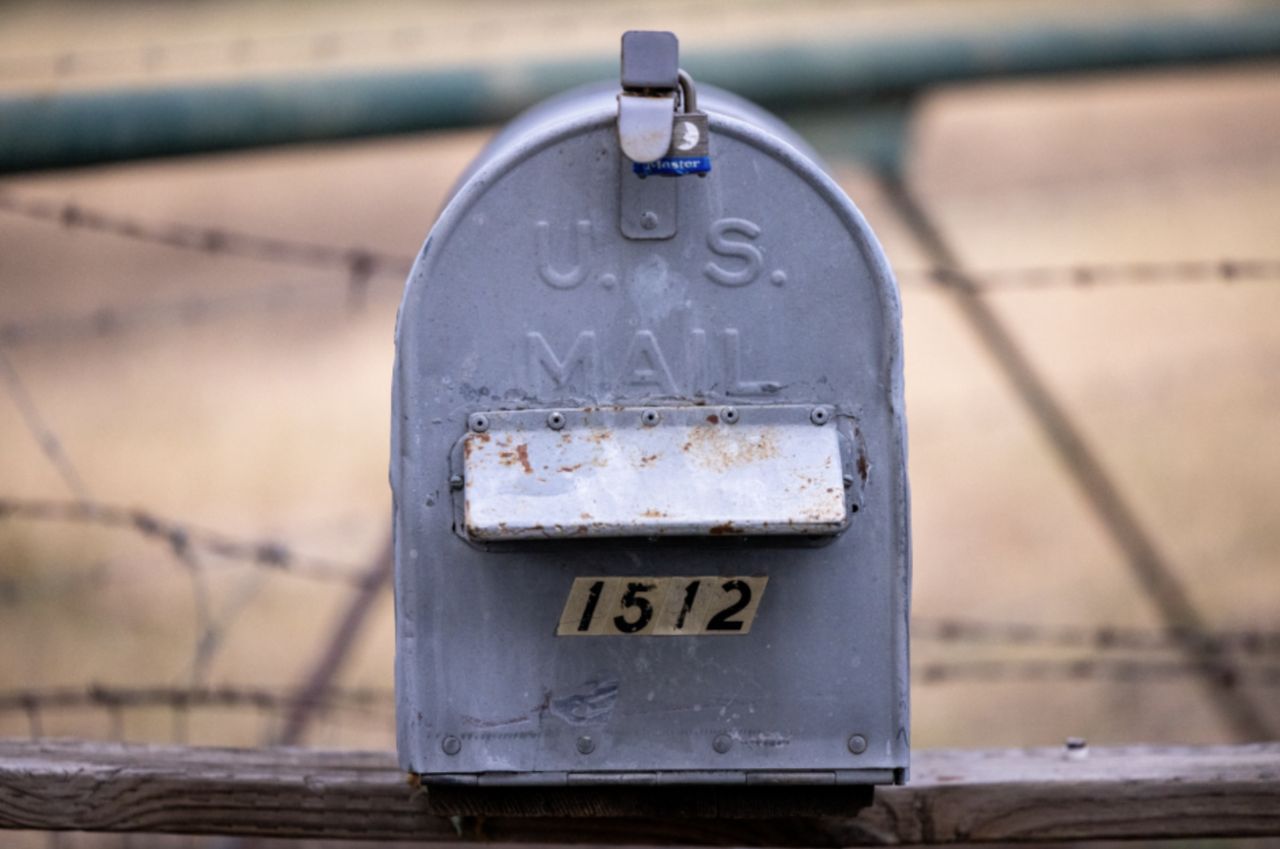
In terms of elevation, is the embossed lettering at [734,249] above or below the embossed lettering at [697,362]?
above

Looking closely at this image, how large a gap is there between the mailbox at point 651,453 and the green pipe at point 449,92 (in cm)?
252

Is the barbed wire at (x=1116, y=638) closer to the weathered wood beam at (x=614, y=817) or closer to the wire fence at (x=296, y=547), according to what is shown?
the wire fence at (x=296, y=547)

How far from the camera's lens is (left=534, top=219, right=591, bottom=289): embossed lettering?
1617 millimetres

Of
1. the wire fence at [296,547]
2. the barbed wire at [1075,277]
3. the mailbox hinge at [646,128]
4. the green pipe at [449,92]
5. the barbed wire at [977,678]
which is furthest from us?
the barbed wire at [1075,277]

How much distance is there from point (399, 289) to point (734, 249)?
6816 mm

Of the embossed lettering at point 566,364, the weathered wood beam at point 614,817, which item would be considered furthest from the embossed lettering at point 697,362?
the weathered wood beam at point 614,817

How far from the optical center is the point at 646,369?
5.33 ft

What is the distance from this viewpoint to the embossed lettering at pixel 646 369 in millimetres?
1623

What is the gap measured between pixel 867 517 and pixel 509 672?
1.41ft

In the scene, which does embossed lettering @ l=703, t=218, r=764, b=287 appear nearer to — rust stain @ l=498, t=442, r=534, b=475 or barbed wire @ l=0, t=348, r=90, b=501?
rust stain @ l=498, t=442, r=534, b=475

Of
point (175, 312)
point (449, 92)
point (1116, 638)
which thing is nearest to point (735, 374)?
point (1116, 638)

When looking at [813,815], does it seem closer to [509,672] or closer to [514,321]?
[509,672]

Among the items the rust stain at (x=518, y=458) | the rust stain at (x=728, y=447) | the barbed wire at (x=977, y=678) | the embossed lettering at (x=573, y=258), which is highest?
the embossed lettering at (x=573, y=258)

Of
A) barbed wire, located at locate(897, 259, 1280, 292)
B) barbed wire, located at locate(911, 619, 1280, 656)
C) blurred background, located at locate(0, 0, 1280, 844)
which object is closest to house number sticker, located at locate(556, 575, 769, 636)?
blurred background, located at locate(0, 0, 1280, 844)
